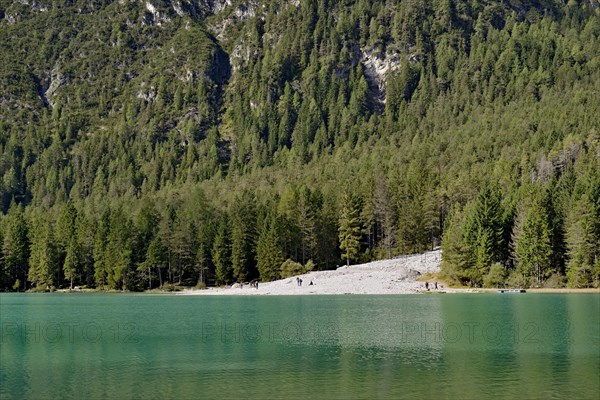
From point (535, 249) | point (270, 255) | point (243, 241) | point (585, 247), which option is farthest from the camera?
point (243, 241)

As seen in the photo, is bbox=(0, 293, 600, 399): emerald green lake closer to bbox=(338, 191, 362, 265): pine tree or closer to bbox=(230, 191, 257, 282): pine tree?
bbox=(230, 191, 257, 282): pine tree

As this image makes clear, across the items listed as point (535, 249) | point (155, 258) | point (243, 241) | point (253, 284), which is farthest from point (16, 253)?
point (535, 249)

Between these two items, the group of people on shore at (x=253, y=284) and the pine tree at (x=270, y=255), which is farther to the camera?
the pine tree at (x=270, y=255)

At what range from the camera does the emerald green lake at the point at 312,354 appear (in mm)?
35156

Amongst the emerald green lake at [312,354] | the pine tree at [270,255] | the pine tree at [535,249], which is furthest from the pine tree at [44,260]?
the pine tree at [535,249]

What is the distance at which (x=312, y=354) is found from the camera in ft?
149

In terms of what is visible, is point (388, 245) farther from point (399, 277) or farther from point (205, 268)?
point (205, 268)

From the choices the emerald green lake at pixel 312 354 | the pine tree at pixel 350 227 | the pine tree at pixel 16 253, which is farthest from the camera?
the pine tree at pixel 16 253

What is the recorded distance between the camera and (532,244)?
4171 inches

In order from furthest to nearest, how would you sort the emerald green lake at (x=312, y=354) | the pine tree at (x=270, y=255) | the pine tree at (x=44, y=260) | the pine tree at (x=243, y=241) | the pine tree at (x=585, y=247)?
the pine tree at (x=44, y=260) < the pine tree at (x=243, y=241) < the pine tree at (x=270, y=255) < the pine tree at (x=585, y=247) < the emerald green lake at (x=312, y=354)

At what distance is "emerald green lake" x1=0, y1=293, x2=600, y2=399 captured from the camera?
35.2 metres

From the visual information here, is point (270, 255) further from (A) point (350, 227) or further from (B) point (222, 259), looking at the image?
(A) point (350, 227)

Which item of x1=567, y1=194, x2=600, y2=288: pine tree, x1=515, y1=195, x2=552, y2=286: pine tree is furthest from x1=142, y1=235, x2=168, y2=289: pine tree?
x1=567, y1=194, x2=600, y2=288: pine tree

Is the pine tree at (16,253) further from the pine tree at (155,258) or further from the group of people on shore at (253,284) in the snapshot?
the group of people on shore at (253,284)
